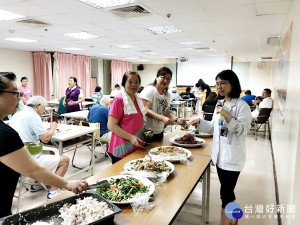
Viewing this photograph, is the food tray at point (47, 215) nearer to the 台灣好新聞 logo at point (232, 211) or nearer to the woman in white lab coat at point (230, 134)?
the woman in white lab coat at point (230, 134)

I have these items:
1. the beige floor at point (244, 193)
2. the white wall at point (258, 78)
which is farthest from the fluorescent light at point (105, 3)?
the white wall at point (258, 78)

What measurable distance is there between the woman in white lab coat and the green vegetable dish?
840 millimetres

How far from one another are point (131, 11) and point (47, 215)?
3.21 metres

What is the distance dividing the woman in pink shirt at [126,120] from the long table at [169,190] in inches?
4.8

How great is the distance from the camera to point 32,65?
8727 mm

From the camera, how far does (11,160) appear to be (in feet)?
3.41

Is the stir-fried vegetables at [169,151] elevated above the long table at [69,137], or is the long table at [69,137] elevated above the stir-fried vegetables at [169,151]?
the stir-fried vegetables at [169,151]

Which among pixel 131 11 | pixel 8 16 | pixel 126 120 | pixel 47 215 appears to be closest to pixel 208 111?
pixel 131 11

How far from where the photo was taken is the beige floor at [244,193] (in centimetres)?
237

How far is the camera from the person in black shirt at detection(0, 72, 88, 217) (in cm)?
104

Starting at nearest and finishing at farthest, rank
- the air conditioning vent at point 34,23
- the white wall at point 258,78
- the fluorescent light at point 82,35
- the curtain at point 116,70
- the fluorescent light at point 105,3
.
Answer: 1. the fluorescent light at point 105,3
2. the air conditioning vent at point 34,23
3. the fluorescent light at point 82,35
4. the white wall at point 258,78
5. the curtain at point 116,70

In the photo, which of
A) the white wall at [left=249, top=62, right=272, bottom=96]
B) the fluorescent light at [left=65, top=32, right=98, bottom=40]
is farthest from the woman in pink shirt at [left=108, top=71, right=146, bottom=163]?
the white wall at [left=249, top=62, right=272, bottom=96]

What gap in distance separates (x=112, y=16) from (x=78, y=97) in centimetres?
252

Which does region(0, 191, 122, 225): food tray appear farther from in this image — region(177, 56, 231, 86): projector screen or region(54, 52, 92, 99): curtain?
region(177, 56, 231, 86): projector screen
